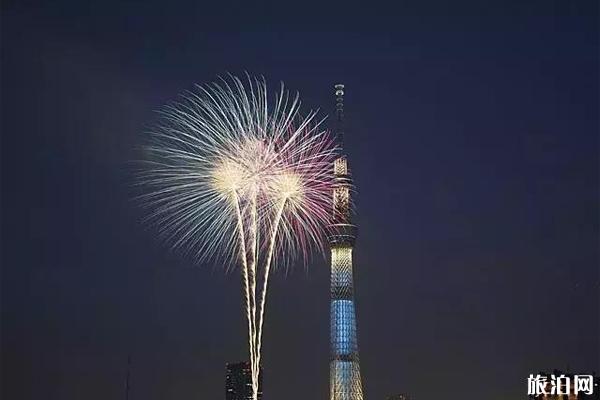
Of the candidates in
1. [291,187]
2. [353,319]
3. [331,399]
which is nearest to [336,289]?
[353,319]

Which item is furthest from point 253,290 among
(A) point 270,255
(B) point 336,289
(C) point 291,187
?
(B) point 336,289

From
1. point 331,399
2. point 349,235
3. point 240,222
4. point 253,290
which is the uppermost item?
point 349,235

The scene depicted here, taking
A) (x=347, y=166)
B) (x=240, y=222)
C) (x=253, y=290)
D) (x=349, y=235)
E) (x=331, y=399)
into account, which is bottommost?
(x=331, y=399)

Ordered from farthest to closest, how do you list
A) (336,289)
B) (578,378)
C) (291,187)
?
(336,289) → (578,378) → (291,187)

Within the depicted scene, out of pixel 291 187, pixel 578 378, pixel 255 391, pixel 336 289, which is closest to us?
pixel 255 391

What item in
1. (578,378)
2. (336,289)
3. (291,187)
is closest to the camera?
(291,187)

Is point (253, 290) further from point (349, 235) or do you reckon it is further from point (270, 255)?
point (349, 235)

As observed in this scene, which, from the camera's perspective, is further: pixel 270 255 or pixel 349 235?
pixel 349 235

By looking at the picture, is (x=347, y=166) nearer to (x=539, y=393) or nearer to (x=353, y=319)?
(x=353, y=319)

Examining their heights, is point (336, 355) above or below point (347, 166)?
below
